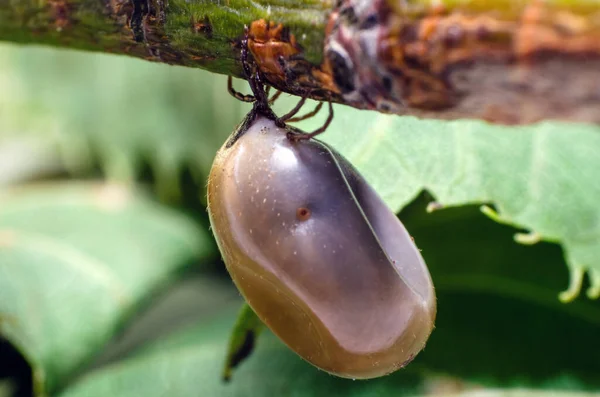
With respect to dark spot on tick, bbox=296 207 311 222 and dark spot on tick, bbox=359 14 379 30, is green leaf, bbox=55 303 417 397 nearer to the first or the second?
dark spot on tick, bbox=296 207 311 222

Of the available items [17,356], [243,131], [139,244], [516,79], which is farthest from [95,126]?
[516,79]

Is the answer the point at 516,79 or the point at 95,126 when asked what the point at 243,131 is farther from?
the point at 95,126

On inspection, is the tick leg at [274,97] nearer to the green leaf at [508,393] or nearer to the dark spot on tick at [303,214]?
the dark spot on tick at [303,214]

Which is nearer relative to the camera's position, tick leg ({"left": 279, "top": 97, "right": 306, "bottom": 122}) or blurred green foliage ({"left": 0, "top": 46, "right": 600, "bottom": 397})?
tick leg ({"left": 279, "top": 97, "right": 306, "bottom": 122})

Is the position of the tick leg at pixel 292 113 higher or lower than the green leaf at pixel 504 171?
higher

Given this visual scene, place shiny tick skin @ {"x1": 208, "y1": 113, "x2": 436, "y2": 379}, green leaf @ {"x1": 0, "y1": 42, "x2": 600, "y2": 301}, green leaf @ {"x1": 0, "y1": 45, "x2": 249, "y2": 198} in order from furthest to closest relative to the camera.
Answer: green leaf @ {"x1": 0, "y1": 45, "x2": 249, "y2": 198} → green leaf @ {"x1": 0, "y1": 42, "x2": 600, "y2": 301} → shiny tick skin @ {"x1": 208, "y1": 113, "x2": 436, "y2": 379}

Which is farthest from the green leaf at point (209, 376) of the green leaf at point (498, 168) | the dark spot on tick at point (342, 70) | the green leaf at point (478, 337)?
the dark spot on tick at point (342, 70)

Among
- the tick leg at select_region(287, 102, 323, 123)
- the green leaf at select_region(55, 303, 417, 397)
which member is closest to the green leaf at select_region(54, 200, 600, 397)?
the green leaf at select_region(55, 303, 417, 397)

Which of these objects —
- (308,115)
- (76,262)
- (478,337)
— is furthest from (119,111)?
(308,115)
